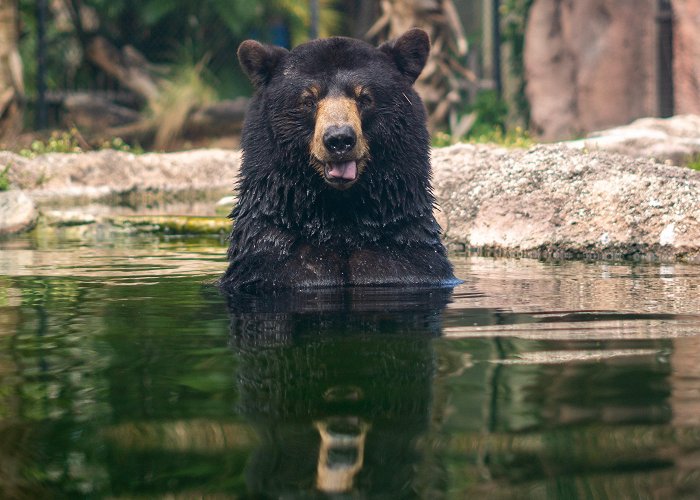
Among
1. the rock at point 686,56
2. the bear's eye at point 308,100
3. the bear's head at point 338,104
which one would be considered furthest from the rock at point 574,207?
the rock at point 686,56

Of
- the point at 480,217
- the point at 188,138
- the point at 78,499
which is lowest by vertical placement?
the point at 78,499

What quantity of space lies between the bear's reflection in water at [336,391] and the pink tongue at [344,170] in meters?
0.64

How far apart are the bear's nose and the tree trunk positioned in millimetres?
9803

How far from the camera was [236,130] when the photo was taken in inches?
651

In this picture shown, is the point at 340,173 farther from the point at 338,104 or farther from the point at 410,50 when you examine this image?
the point at 410,50

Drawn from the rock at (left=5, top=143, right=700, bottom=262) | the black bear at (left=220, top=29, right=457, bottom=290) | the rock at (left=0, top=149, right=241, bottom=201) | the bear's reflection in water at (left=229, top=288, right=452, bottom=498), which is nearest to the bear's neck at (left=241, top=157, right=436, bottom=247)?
the black bear at (left=220, top=29, right=457, bottom=290)

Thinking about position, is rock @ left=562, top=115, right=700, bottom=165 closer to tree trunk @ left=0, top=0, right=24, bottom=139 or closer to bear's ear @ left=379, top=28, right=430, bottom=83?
bear's ear @ left=379, top=28, right=430, bottom=83

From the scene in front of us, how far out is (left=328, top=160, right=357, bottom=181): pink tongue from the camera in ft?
15.4

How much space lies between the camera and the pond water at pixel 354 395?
1854 millimetres

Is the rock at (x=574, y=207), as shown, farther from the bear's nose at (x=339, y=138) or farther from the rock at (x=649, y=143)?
the bear's nose at (x=339, y=138)

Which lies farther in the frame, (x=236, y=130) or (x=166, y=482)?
(x=236, y=130)

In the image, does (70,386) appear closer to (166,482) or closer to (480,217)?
(166,482)

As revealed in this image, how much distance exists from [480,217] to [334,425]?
5.14 metres

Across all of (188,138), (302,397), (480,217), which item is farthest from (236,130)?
(302,397)
